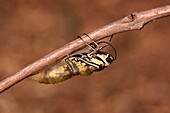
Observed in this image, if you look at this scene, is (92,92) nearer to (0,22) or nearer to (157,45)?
(157,45)

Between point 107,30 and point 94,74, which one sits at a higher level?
point 94,74

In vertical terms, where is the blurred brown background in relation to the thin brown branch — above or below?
above

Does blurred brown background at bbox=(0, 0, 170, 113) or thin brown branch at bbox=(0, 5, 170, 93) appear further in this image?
blurred brown background at bbox=(0, 0, 170, 113)

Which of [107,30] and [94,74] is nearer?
[107,30]

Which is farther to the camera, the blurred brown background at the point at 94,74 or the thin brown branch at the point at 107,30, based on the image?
the blurred brown background at the point at 94,74
